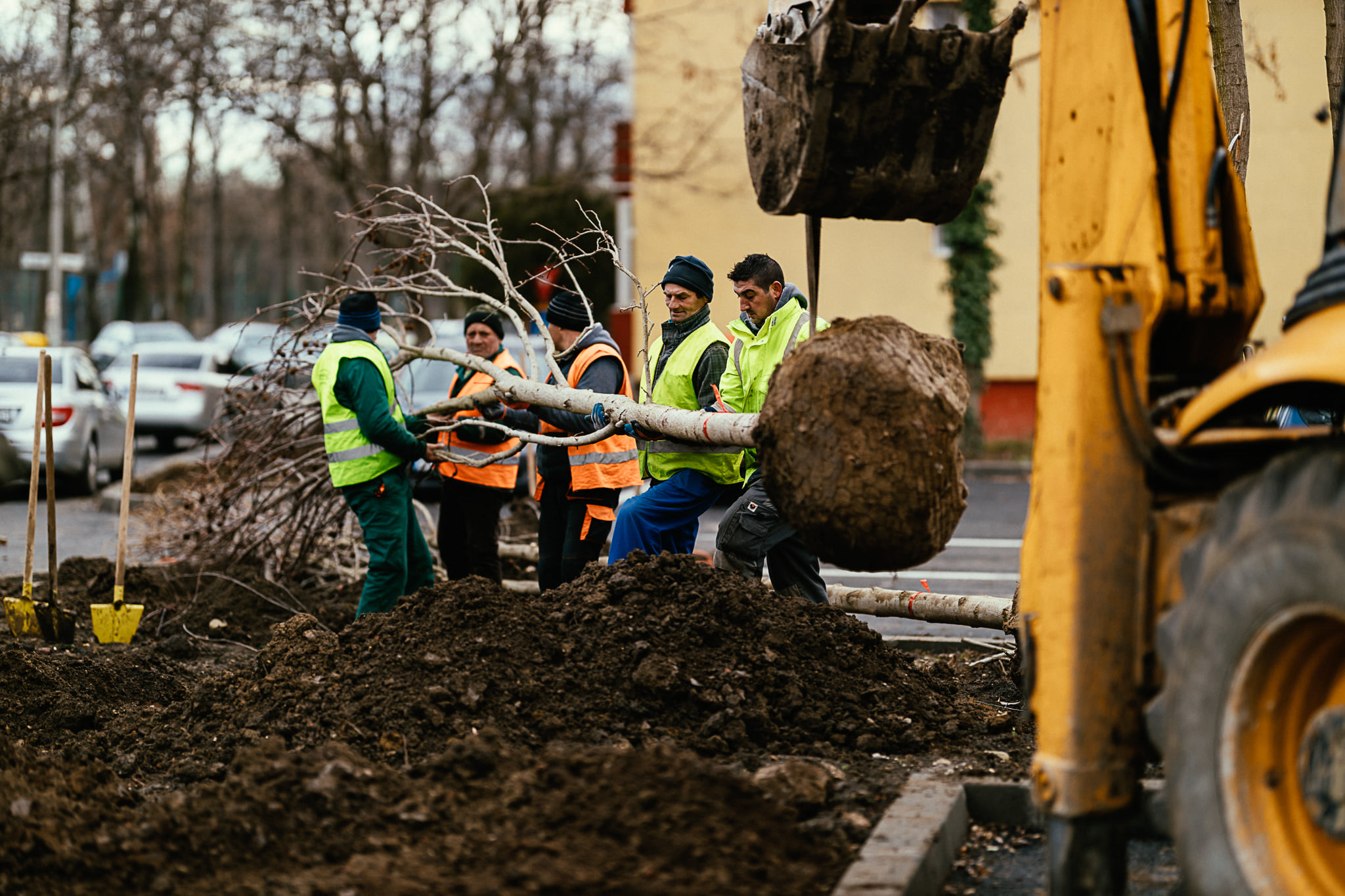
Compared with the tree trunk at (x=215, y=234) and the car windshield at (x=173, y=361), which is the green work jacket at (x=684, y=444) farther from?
the tree trunk at (x=215, y=234)

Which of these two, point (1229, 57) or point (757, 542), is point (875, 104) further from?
point (1229, 57)

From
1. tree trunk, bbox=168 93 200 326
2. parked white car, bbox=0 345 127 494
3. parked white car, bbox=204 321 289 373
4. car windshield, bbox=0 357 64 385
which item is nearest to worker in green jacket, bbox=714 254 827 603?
parked white car, bbox=204 321 289 373

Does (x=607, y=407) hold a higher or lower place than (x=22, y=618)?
higher

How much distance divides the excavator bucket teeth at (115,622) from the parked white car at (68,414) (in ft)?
25.4

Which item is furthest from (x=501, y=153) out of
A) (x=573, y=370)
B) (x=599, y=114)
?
(x=573, y=370)

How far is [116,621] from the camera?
7395 millimetres

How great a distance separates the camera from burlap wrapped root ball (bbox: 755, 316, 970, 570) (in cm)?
405

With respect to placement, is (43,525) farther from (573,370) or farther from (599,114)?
(599,114)

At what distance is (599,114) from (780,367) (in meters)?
35.3

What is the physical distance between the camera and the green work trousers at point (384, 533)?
7.08m

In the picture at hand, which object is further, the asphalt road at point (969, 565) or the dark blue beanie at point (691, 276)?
the asphalt road at point (969, 565)

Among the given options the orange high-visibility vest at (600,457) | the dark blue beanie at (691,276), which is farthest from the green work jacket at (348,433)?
the dark blue beanie at (691,276)

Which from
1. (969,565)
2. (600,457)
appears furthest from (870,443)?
(969,565)

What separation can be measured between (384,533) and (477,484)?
2.63 ft
